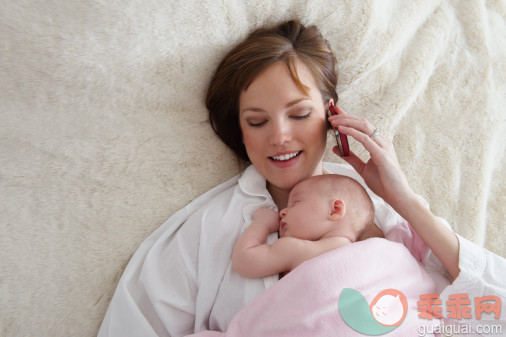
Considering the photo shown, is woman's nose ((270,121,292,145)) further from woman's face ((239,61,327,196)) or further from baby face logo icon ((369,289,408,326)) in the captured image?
baby face logo icon ((369,289,408,326))

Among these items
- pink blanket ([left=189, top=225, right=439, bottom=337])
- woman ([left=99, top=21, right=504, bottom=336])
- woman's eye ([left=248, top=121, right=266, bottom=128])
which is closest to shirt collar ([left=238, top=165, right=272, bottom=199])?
woman ([left=99, top=21, right=504, bottom=336])

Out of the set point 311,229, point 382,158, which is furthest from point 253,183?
point 382,158

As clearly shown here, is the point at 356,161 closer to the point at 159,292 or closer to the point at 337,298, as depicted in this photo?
the point at 337,298

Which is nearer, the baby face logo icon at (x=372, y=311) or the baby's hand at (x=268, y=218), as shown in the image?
the baby face logo icon at (x=372, y=311)

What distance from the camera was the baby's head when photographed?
4.50ft

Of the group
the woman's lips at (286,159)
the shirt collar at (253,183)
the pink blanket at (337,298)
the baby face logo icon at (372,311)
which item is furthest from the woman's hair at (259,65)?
the baby face logo icon at (372,311)

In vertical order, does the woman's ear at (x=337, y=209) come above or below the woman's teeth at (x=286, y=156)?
below

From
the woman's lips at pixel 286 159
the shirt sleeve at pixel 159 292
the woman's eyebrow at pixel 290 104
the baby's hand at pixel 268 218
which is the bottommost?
the shirt sleeve at pixel 159 292

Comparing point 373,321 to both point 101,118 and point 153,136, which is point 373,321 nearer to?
point 153,136

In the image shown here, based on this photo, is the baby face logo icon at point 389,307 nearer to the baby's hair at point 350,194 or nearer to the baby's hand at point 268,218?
the baby's hair at point 350,194

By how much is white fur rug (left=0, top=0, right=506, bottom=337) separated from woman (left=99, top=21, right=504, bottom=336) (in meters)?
0.08

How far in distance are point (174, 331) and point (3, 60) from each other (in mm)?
1046

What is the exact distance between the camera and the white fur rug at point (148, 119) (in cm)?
135

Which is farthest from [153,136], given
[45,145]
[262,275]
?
[262,275]
